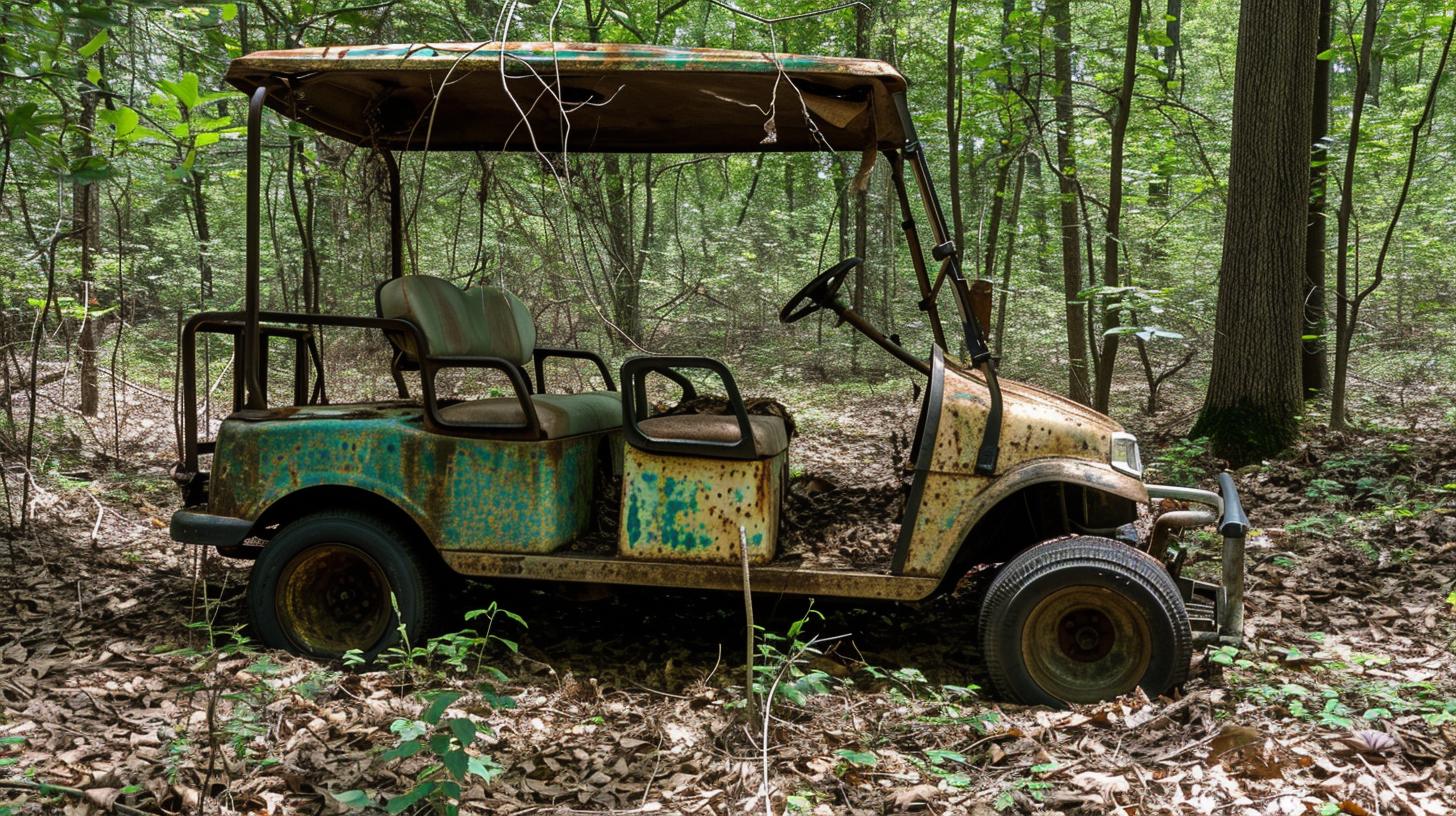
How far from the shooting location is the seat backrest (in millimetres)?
3975

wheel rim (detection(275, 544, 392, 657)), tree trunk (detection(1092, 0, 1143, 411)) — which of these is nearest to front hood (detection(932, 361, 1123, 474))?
wheel rim (detection(275, 544, 392, 657))

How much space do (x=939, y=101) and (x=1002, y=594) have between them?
1438 cm

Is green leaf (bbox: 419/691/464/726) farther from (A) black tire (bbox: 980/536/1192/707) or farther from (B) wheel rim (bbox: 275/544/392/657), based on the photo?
(A) black tire (bbox: 980/536/1192/707)

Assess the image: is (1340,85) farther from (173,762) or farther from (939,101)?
(173,762)

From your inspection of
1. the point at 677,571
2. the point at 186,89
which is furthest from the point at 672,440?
the point at 186,89

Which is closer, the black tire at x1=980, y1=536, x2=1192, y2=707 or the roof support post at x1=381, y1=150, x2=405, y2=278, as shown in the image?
the black tire at x1=980, y1=536, x2=1192, y2=707

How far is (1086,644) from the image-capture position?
340cm

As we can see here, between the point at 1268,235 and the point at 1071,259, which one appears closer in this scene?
the point at 1268,235

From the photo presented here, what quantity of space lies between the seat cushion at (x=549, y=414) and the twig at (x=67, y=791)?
1.70 meters

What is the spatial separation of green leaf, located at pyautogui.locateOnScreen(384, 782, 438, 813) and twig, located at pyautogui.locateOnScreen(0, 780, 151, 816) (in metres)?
0.68

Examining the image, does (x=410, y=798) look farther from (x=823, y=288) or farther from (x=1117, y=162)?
(x=1117, y=162)

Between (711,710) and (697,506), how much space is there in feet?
2.43

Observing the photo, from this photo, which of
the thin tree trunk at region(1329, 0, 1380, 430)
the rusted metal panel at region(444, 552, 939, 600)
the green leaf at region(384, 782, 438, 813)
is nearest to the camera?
the green leaf at region(384, 782, 438, 813)

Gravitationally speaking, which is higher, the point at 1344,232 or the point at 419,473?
the point at 1344,232
